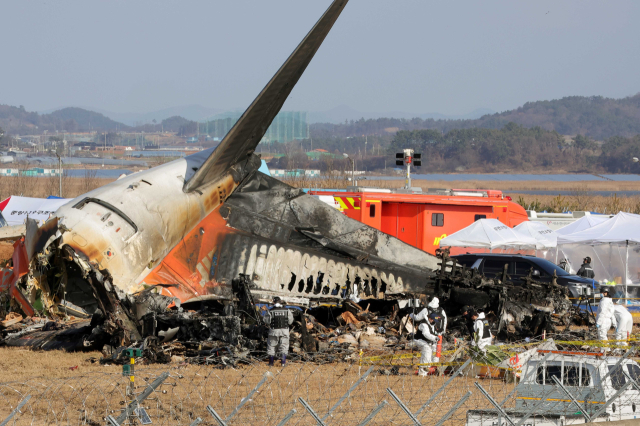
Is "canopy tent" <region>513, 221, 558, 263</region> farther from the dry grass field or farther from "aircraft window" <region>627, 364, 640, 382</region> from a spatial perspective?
"aircraft window" <region>627, 364, 640, 382</region>

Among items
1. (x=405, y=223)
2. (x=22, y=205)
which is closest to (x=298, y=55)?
(x=405, y=223)

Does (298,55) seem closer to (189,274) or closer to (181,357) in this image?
(189,274)

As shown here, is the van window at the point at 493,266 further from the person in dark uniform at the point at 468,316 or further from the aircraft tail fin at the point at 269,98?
the aircraft tail fin at the point at 269,98

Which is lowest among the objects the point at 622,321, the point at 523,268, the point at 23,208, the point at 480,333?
the point at 523,268

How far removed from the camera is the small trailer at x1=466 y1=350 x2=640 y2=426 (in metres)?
9.24

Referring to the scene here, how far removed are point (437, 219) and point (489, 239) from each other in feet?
20.4

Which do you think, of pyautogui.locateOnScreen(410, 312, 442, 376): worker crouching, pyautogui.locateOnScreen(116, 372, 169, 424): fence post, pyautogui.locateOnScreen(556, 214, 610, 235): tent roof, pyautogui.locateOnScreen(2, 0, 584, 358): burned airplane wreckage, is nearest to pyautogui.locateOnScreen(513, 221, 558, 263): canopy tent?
pyautogui.locateOnScreen(556, 214, 610, 235): tent roof

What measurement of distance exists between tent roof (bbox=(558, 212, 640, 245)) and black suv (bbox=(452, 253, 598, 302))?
111 inches

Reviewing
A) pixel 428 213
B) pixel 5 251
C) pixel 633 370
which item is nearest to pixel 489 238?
pixel 428 213

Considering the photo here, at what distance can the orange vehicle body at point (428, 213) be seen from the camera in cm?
3366

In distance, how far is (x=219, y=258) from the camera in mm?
16844

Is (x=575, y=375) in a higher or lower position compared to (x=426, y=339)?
higher

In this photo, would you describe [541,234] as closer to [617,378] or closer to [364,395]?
[617,378]

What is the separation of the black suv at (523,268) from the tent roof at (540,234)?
2.84 metres
